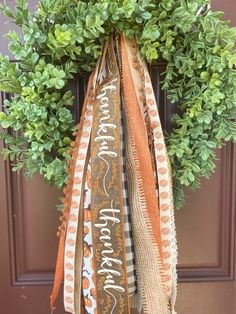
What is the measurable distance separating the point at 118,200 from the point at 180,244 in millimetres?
340

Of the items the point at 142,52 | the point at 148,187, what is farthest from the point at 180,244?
the point at 142,52

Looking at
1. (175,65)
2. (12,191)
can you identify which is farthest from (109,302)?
(175,65)

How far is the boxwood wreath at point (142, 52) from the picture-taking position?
0.74 metres

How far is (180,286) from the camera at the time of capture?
102cm

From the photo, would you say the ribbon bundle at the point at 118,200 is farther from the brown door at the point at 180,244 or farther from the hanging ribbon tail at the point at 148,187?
the brown door at the point at 180,244

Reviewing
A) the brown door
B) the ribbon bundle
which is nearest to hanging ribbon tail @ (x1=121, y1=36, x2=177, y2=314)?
the ribbon bundle

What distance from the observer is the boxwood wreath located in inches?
29.2

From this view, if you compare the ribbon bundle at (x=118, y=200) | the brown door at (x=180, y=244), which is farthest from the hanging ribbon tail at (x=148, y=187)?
the brown door at (x=180, y=244)

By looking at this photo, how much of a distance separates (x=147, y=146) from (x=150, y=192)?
0.31 ft

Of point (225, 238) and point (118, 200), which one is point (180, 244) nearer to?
point (225, 238)

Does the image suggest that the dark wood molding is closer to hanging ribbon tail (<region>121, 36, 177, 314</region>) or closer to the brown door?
the brown door

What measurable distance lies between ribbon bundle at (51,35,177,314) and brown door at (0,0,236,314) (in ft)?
0.65

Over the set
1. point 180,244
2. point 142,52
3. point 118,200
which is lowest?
point 180,244

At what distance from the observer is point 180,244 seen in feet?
3.33
